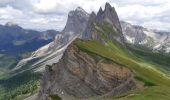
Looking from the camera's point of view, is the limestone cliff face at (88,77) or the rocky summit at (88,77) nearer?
the rocky summit at (88,77)

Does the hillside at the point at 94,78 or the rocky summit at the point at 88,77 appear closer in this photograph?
the hillside at the point at 94,78

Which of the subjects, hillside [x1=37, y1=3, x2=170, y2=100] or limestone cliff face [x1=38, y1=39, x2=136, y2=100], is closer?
hillside [x1=37, y1=3, x2=170, y2=100]

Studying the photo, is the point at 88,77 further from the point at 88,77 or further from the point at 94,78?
the point at 94,78

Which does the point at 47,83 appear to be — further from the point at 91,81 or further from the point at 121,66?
the point at 121,66

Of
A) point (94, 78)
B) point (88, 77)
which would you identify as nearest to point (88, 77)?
point (88, 77)

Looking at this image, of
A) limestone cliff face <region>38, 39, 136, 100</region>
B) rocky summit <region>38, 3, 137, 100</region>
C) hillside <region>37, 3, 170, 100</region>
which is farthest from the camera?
limestone cliff face <region>38, 39, 136, 100</region>

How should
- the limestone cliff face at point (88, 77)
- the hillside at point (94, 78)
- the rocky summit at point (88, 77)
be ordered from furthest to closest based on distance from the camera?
Result: the limestone cliff face at point (88, 77) < the rocky summit at point (88, 77) < the hillside at point (94, 78)

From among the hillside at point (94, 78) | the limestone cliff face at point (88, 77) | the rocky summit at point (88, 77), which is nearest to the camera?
the hillside at point (94, 78)

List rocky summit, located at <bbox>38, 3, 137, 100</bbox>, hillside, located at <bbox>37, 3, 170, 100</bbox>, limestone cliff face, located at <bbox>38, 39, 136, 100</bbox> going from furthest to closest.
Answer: limestone cliff face, located at <bbox>38, 39, 136, 100</bbox> < rocky summit, located at <bbox>38, 3, 137, 100</bbox> < hillside, located at <bbox>37, 3, 170, 100</bbox>
